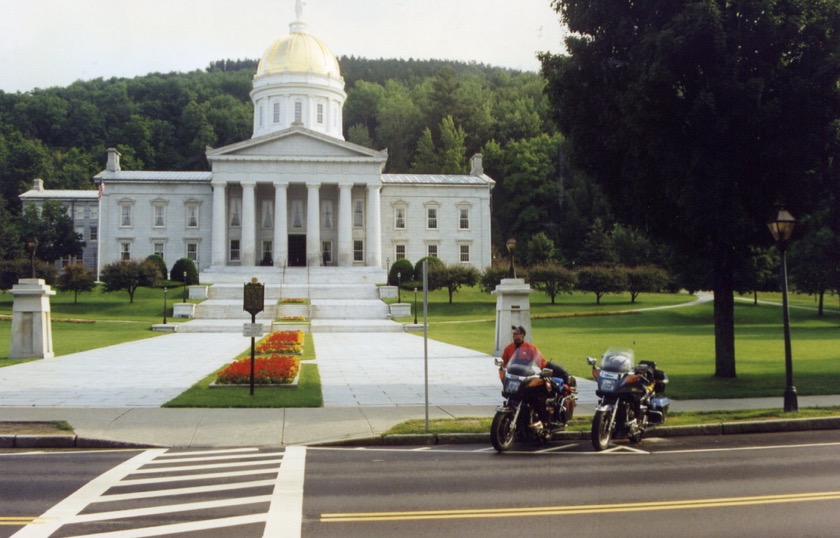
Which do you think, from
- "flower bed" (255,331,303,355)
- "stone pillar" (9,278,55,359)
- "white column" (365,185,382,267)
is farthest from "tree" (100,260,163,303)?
"stone pillar" (9,278,55,359)

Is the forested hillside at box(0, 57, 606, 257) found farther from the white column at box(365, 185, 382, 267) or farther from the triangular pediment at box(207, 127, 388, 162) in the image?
the triangular pediment at box(207, 127, 388, 162)

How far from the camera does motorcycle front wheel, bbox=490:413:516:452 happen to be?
12.0 meters

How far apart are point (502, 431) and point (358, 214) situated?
7234 cm

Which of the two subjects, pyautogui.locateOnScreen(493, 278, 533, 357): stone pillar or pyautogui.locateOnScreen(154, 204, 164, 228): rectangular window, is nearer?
pyautogui.locateOnScreen(493, 278, 533, 357): stone pillar

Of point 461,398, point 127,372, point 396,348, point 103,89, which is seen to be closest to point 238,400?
point 461,398

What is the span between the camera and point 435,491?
31.2 ft

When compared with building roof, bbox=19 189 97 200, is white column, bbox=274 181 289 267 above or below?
below

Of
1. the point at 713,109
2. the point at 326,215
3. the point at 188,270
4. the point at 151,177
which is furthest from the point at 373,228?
the point at 713,109

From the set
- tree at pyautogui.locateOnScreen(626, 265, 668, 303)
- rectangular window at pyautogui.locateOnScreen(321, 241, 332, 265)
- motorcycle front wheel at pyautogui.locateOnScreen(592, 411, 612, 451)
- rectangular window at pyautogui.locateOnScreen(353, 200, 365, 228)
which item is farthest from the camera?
rectangular window at pyautogui.locateOnScreen(353, 200, 365, 228)

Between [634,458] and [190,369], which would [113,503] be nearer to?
[634,458]

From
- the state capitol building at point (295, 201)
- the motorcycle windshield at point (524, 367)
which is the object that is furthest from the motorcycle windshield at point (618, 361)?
the state capitol building at point (295, 201)

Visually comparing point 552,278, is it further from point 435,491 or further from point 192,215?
point 435,491

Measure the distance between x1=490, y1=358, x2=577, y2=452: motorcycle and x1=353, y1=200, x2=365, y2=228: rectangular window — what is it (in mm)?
70673

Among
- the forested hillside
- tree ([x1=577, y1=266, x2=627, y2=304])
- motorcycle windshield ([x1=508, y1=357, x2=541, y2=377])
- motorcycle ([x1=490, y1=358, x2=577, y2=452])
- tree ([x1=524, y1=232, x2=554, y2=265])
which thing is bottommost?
motorcycle ([x1=490, y1=358, x2=577, y2=452])
